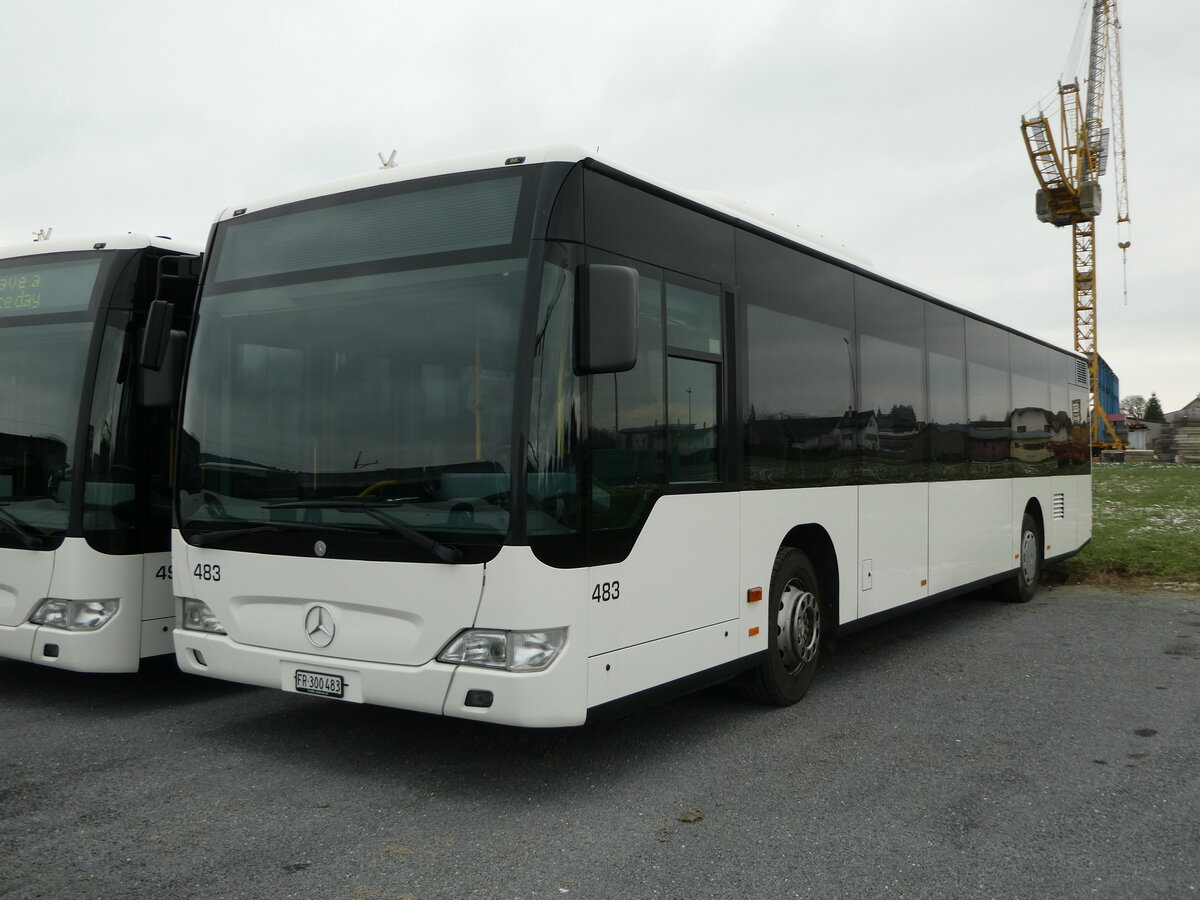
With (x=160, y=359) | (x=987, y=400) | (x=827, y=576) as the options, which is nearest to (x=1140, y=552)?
(x=987, y=400)

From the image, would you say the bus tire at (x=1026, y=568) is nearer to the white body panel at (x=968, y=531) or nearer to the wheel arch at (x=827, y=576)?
the white body panel at (x=968, y=531)

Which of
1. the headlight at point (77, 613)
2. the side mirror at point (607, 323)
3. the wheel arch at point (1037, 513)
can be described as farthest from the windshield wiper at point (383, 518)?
the wheel arch at point (1037, 513)

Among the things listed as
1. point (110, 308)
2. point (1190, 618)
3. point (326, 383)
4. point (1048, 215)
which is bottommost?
point (1190, 618)

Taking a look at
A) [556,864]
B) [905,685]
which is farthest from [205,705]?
[905,685]

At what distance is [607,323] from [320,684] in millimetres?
2156

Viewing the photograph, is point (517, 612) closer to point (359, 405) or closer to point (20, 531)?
point (359, 405)

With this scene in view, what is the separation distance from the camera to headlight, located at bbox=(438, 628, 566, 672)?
15.2 feet

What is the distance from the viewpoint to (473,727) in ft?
20.2

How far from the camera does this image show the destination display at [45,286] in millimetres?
6586

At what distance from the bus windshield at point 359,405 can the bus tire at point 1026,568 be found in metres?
8.15

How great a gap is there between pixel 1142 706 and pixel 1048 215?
262 ft

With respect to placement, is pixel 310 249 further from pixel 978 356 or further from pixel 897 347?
pixel 978 356

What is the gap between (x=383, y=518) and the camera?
16.0 feet

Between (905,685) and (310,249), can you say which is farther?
(905,685)
